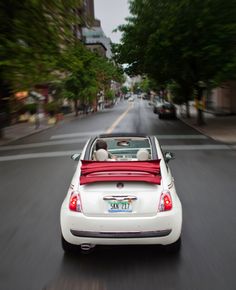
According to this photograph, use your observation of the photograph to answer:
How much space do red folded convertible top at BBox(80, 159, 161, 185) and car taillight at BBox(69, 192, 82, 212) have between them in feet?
0.61

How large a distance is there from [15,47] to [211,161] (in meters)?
9.88

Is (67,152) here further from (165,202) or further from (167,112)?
(167,112)

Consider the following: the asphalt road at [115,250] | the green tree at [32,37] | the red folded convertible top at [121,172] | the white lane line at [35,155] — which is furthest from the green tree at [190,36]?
the red folded convertible top at [121,172]

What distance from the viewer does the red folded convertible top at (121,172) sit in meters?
5.42

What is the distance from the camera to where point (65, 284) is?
4.90m

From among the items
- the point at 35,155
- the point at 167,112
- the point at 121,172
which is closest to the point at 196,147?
the point at 35,155

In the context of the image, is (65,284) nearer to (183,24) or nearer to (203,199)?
(203,199)

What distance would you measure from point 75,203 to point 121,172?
715 millimetres

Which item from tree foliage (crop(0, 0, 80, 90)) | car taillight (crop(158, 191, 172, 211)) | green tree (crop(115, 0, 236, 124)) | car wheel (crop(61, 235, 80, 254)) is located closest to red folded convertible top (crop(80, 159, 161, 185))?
car taillight (crop(158, 191, 172, 211))

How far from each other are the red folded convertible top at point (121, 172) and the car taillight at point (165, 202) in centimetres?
19

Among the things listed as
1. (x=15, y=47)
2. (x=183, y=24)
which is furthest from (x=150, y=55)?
(x=15, y=47)

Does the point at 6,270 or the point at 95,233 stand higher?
the point at 95,233

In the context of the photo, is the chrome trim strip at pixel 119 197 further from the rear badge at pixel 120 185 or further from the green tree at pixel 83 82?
the green tree at pixel 83 82

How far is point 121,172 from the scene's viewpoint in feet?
18.2
